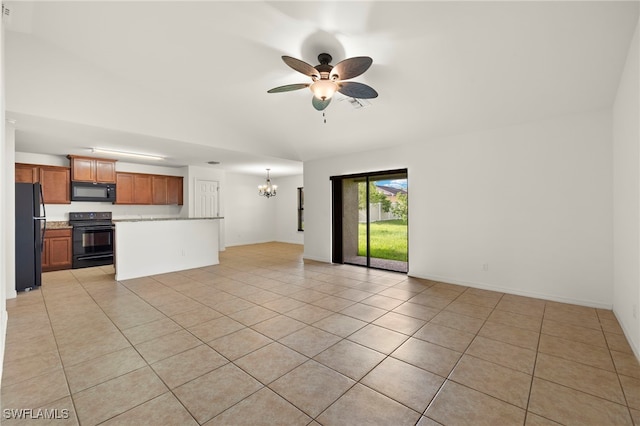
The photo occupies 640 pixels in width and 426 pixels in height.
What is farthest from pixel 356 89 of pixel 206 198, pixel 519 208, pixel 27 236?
pixel 206 198

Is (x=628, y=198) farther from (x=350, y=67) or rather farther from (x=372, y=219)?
(x=372, y=219)

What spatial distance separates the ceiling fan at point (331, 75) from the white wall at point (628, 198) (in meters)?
2.23

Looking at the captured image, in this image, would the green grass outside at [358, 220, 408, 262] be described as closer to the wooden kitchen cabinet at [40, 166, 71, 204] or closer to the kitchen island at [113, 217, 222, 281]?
the kitchen island at [113, 217, 222, 281]

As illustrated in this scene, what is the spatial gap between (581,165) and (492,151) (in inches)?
41.2

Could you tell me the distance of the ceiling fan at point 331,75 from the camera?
8.09 feet

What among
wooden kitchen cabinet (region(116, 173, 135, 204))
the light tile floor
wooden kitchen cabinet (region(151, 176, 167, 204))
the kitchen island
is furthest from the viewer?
wooden kitchen cabinet (region(151, 176, 167, 204))

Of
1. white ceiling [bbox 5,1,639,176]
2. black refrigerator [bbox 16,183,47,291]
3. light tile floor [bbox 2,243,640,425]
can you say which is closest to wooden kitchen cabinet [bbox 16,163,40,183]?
white ceiling [bbox 5,1,639,176]

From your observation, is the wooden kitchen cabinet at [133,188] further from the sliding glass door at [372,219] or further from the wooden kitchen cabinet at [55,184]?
the sliding glass door at [372,219]

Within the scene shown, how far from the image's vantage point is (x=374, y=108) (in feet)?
13.9

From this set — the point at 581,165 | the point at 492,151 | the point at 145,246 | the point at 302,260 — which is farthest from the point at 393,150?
the point at 145,246

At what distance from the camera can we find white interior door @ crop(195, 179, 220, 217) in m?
7.97

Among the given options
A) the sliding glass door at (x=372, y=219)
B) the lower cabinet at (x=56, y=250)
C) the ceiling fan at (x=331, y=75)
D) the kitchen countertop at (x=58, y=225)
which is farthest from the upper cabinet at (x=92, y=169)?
the ceiling fan at (x=331, y=75)

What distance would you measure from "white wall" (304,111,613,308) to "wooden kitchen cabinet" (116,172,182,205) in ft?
19.8

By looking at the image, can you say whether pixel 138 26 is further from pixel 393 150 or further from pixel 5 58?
pixel 393 150
